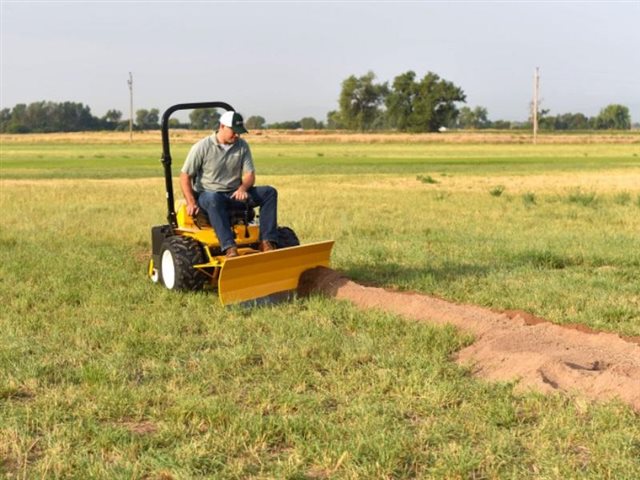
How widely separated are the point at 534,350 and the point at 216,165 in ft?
12.5

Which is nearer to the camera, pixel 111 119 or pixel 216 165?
pixel 216 165

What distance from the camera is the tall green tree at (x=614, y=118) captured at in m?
153

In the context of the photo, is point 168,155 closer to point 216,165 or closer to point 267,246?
point 216,165

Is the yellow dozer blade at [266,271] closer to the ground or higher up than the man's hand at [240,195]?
closer to the ground

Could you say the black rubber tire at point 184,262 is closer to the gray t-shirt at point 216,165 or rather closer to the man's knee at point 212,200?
the man's knee at point 212,200

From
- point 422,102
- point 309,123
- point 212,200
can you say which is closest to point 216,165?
point 212,200

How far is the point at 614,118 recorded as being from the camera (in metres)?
154

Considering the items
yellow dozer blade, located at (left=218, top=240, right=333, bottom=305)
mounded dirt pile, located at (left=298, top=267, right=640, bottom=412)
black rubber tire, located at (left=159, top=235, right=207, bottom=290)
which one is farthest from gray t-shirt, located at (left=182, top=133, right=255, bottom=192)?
mounded dirt pile, located at (left=298, top=267, right=640, bottom=412)

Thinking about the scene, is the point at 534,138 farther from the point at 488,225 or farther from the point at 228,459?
the point at 228,459

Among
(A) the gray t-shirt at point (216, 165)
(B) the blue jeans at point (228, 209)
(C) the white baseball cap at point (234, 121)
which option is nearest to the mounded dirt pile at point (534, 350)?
(B) the blue jeans at point (228, 209)

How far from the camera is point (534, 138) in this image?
255ft

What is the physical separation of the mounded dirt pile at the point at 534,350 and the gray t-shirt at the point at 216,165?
1.78 metres

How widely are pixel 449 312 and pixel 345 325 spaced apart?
2.93 ft

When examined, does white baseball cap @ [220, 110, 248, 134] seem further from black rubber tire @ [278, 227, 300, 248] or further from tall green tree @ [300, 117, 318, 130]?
tall green tree @ [300, 117, 318, 130]
